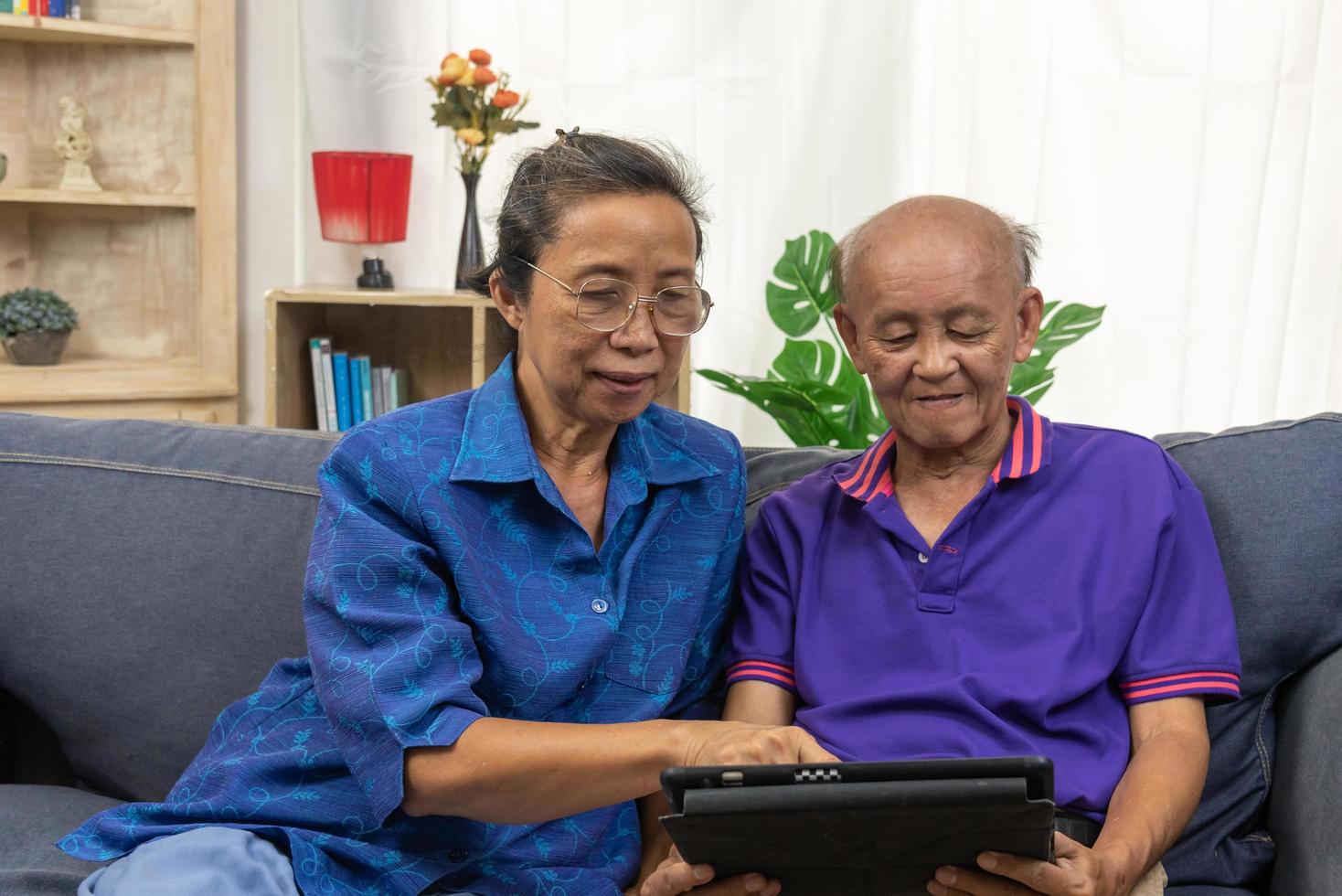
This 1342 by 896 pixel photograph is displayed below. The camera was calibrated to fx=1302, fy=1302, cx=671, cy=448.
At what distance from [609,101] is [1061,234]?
1.16 meters

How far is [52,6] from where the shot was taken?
10.6ft

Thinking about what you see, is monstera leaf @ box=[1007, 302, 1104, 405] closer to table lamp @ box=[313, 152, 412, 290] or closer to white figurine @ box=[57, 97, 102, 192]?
table lamp @ box=[313, 152, 412, 290]

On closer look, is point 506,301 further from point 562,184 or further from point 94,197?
point 94,197

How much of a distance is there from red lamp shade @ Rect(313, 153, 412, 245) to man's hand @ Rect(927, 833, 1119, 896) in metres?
2.39

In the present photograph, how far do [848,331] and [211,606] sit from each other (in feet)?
2.96

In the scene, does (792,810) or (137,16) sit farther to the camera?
(137,16)

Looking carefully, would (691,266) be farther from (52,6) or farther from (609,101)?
(52,6)

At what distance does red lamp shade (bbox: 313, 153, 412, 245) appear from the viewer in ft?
10.3

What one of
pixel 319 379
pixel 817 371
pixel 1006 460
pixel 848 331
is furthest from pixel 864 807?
pixel 319 379

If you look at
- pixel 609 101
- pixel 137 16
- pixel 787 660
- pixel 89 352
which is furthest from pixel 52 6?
pixel 787 660

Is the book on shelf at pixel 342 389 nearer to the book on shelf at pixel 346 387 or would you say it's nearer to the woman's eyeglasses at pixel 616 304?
the book on shelf at pixel 346 387

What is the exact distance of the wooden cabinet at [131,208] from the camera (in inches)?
128

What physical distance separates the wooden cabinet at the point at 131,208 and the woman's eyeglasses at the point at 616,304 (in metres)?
2.19

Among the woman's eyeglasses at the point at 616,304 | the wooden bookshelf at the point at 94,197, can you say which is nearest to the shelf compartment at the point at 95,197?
the wooden bookshelf at the point at 94,197
